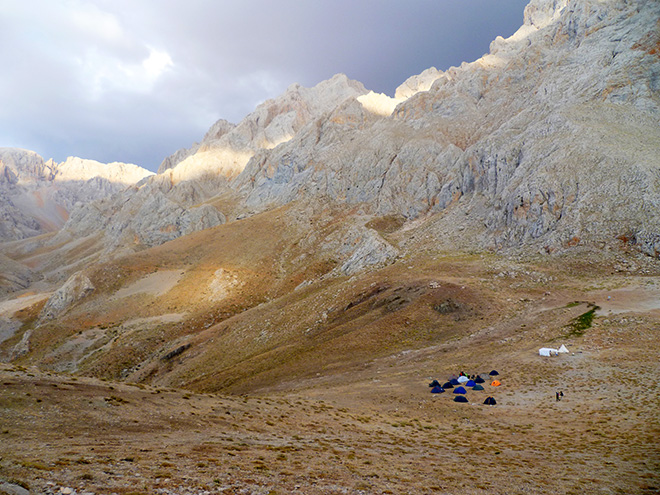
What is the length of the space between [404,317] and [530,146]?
57.4m

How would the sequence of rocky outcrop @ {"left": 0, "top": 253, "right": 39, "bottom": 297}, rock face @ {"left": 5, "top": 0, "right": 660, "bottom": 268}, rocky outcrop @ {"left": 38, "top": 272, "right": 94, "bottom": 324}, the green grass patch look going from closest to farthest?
the green grass patch < rock face @ {"left": 5, "top": 0, "right": 660, "bottom": 268} < rocky outcrop @ {"left": 38, "top": 272, "right": 94, "bottom": 324} < rocky outcrop @ {"left": 0, "top": 253, "right": 39, "bottom": 297}

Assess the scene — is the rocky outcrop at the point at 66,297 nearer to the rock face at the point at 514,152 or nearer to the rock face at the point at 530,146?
the rock face at the point at 514,152

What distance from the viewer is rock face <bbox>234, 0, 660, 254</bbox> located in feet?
190

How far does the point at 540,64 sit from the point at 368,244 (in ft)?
286

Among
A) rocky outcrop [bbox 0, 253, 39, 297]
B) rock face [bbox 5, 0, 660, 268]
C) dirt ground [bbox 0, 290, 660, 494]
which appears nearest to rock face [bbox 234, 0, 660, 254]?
rock face [bbox 5, 0, 660, 268]

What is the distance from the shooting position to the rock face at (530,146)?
57.8m

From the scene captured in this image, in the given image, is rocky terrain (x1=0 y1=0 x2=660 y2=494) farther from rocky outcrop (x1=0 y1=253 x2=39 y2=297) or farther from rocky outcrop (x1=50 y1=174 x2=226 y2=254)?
rocky outcrop (x1=50 y1=174 x2=226 y2=254)

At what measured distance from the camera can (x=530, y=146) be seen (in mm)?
75188

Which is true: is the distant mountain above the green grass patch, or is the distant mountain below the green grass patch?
above

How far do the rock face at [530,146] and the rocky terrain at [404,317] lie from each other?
539mm

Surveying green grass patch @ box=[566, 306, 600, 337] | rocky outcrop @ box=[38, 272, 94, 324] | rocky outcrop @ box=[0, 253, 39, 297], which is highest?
rocky outcrop @ box=[0, 253, 39, 297]

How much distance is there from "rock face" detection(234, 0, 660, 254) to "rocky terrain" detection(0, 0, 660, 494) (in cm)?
54

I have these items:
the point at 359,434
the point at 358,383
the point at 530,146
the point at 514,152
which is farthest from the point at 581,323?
the point at 514,152

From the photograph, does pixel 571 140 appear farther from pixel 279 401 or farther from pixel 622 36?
pixel 279 401
